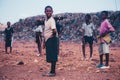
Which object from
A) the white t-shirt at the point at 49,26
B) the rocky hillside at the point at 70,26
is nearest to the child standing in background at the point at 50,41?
the white t-shirt at the point at 49,26

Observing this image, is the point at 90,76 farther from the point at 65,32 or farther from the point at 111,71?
the point at 65,32

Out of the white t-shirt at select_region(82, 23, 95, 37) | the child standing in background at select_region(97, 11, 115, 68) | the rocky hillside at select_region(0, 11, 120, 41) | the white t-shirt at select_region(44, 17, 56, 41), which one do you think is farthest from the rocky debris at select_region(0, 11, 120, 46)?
the white t-shirt at select_region(44, 17, 56, 41)

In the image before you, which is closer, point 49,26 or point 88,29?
point 49,26

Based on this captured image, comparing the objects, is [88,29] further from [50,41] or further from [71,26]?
[71,26]

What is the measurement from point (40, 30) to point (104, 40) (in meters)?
4.33

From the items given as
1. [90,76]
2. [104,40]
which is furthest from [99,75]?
[104,40]

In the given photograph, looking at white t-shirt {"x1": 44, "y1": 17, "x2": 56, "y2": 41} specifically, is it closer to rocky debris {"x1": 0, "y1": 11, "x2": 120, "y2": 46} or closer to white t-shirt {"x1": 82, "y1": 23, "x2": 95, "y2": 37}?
white t-shirt {"x1": 82, "y1": 23, "x2": 95, "y2": 37}

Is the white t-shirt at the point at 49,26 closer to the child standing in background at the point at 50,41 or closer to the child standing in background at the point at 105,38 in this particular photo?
the child standing in background at the point at 50,41

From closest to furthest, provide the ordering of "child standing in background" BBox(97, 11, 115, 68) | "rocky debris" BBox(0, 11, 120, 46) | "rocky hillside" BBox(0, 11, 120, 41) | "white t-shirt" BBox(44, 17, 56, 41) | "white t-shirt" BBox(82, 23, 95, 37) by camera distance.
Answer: "white t-shirt" BBox(44, 17, 56, 41)
"child standing in background" BBox(97, 11, 115, 68)
"white t-shirt" BBox(82, 23, 95, 37)
"rocky debris" BBox(0, 11, 120, 46)
"rocky hillside" BBox(0, 11, 120, 41)

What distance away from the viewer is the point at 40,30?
1149 centimetres

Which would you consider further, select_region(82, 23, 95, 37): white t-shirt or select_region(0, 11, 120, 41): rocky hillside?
select_region(0, 11, 120, 41): rocky hillside

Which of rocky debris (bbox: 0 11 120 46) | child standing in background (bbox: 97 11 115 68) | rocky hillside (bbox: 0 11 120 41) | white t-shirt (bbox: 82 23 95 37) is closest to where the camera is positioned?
child standing in background (bbox: 97 11 115 68)

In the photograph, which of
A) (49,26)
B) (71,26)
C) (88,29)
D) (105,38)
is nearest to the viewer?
(49,26)

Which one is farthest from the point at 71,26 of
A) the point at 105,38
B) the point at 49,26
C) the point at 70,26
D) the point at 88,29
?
the point at 49,26
